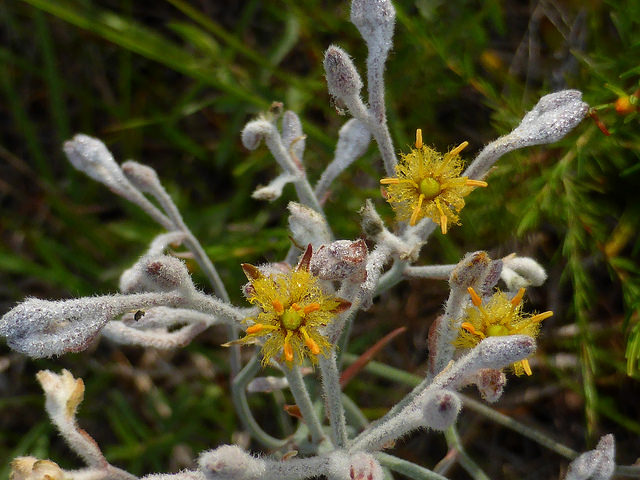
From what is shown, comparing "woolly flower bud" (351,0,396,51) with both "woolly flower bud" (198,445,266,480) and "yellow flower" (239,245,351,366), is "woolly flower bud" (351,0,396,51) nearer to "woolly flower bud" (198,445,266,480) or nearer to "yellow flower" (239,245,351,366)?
"yellow flower" (239,245,351,366)

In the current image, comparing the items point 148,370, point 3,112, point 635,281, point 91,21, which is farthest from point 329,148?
point 3,112

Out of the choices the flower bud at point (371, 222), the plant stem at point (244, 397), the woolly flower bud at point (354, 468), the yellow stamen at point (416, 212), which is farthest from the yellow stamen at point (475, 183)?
the plant stem at point (244, 397)

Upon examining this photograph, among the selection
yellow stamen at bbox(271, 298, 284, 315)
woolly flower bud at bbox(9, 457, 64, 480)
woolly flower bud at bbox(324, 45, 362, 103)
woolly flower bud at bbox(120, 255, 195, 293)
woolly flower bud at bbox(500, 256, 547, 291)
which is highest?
woolly flower bud at bbox(324, 45, 362, 103)

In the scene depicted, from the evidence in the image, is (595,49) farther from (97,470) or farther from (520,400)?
(97,470)

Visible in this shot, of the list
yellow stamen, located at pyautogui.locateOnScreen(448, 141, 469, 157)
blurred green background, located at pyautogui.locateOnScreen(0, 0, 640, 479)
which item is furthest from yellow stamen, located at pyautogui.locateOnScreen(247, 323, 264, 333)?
blurred green background, located at pyautogui.locateOnScreen(0, 0, 640, 479)

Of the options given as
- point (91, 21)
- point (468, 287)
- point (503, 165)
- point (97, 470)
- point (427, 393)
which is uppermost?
point (91, 21)

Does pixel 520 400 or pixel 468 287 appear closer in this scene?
pixel 468 287

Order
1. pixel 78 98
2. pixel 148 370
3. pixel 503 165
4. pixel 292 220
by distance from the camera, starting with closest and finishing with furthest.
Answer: pixel 292 220, pixel 503 165, pixel 148 370, pixel 78 98

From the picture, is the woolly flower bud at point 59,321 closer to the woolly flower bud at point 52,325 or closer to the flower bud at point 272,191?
the woolly flower bud at point 52,325
